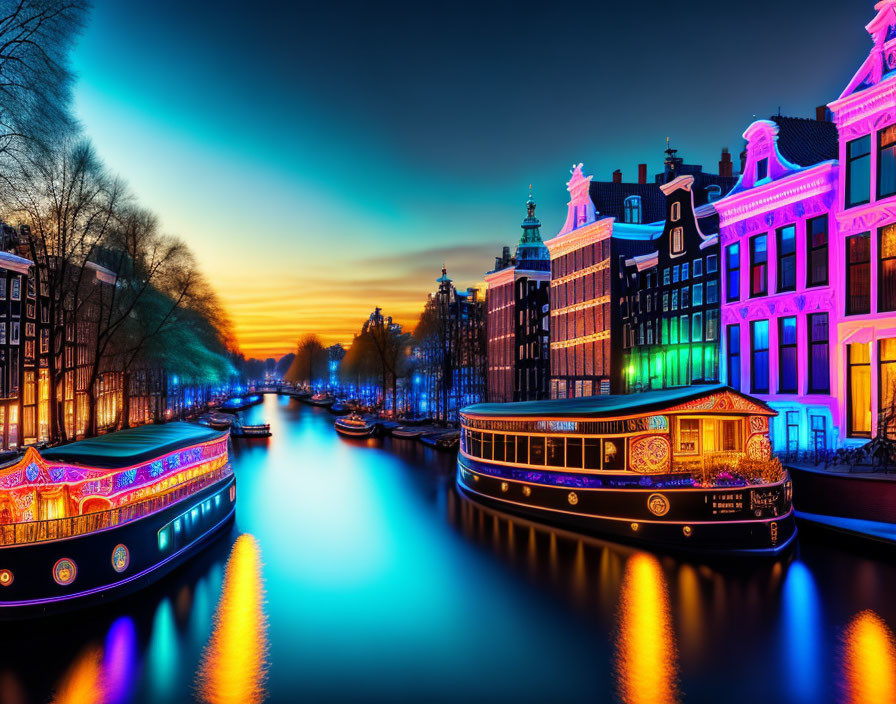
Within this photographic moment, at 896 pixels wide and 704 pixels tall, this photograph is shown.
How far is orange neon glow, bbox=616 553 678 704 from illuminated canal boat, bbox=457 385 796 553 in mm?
2106

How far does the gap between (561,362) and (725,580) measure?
35.4m

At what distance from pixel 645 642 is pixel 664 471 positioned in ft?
25.5

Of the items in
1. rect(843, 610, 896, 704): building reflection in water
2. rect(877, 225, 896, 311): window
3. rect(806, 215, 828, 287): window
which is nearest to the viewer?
rect(843, 610, 896, 704): building reflection in water

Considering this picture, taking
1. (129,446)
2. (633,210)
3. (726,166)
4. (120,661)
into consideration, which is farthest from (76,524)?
(726,166)

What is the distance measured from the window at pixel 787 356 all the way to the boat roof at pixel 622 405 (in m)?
7.23

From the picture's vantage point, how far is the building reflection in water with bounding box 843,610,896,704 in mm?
13531

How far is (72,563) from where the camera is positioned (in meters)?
16.4

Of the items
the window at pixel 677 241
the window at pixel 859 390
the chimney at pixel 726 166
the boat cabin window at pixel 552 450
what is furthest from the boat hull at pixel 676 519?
the chimney at pixel 726 166

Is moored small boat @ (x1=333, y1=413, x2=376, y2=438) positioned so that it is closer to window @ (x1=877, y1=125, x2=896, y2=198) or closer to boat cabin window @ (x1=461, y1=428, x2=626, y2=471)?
boat cabin window @ (x1=461, y1=428, x2=626, y2=471)

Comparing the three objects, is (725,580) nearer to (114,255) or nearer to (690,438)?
(690,438)

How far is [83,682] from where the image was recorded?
14234mm

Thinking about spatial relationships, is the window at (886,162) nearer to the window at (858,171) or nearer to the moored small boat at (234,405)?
the window at (858,171)

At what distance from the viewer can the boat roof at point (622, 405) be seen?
75.8 feet

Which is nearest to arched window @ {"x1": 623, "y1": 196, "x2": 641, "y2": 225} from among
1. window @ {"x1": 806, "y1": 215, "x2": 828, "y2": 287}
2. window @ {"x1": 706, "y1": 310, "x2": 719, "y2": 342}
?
window @ {"x1": 706, "y1": 310, "x2": 719, "y2": 342}
